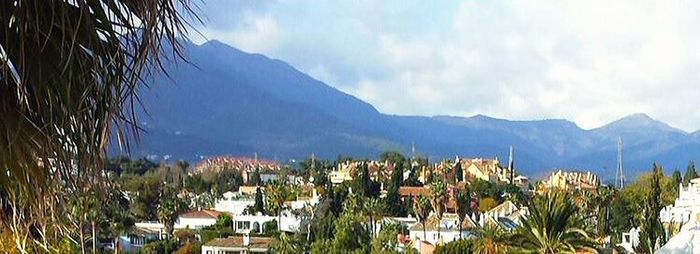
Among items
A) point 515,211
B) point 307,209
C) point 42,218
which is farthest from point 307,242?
point 42,218

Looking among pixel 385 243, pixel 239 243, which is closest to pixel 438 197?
pixel 239 243

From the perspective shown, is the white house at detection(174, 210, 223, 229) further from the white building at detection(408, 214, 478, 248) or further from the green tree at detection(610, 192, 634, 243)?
the green tree at detection(610, 192, 634, 243)

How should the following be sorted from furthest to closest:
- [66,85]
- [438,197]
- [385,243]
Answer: [438,197]
[385,243]
[66,85]

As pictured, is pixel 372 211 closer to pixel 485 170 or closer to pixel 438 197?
pixel 438 197

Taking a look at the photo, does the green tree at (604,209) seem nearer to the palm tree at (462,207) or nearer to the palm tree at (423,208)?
the palm tree at (462,207)

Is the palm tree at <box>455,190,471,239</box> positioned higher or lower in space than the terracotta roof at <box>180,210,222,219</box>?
higher

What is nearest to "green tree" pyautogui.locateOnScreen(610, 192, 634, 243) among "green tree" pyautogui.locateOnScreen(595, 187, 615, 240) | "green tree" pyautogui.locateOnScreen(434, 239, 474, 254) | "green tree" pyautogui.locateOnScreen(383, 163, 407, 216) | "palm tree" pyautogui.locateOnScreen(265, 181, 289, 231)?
"green tree" pyautogui.locateOnScreen(595, 187, 615, 240)

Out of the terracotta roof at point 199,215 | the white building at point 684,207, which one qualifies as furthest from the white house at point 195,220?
the white building at point 684,207
